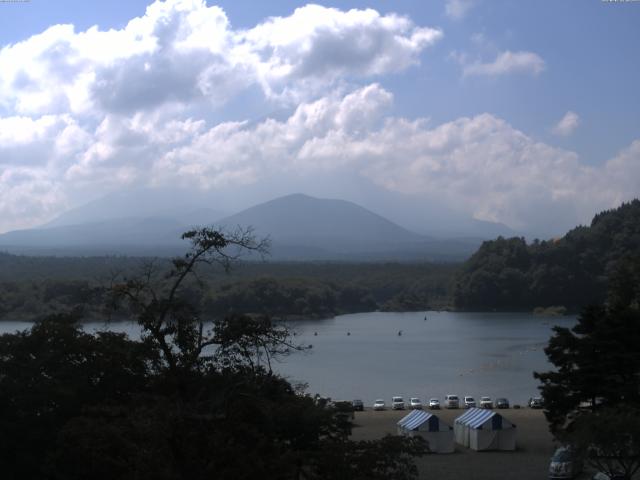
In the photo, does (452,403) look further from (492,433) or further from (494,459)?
(494,459)

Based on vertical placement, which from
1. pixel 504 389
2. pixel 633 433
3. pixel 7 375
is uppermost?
pixel 7 375

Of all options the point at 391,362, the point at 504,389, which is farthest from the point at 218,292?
the point at 504,389

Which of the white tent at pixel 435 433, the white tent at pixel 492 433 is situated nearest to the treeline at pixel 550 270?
the white tent at pixel 492 433

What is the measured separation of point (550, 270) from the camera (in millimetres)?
40281

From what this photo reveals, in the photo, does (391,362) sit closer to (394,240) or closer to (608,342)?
(608,342)

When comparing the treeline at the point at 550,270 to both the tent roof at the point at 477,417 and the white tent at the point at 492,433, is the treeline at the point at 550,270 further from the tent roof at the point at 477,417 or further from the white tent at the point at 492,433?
the white tent at the point at 492,433

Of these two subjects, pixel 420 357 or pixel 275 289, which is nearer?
pixel 420 357

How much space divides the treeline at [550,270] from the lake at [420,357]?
3594 millimetres

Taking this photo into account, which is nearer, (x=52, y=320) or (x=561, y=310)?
(x=52, y=320)

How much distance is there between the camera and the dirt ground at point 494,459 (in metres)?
9.38

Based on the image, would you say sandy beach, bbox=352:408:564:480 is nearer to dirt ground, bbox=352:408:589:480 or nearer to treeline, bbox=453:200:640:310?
dirt ground, bbox=352:408:589:480

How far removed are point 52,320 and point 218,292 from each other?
28000 mm

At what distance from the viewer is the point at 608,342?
9062 mm

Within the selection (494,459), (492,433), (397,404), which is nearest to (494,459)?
(494,459)
